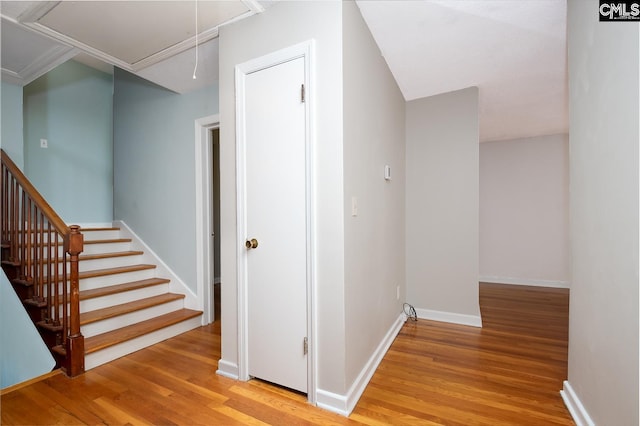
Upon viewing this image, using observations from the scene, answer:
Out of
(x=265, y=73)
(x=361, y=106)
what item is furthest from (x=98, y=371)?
(x=361, y=106)

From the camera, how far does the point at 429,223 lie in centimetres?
308

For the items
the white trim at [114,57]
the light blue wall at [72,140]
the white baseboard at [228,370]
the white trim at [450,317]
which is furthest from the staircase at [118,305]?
the white trim at [450,317]

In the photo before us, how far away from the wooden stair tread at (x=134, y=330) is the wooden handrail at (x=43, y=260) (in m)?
0.15

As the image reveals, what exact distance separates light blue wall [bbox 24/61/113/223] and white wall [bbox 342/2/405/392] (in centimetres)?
378

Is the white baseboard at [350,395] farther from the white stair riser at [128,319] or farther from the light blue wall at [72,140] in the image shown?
the light blue wall at [72,140]

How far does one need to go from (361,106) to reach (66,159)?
3.89 m

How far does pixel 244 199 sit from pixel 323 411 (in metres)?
1.35

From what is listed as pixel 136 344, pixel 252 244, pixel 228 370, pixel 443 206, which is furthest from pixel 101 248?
pixel 443 206

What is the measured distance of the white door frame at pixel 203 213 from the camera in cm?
294

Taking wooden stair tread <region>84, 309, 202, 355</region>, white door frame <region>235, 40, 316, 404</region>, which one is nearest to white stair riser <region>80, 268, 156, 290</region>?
wooden stair tread <region>84, 309, 202, 355</region>

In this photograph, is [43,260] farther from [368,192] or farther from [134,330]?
[368,192]

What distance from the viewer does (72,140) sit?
361cm

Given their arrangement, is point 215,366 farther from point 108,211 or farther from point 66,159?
point 66,159

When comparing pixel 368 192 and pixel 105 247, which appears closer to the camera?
pixel 368 192
